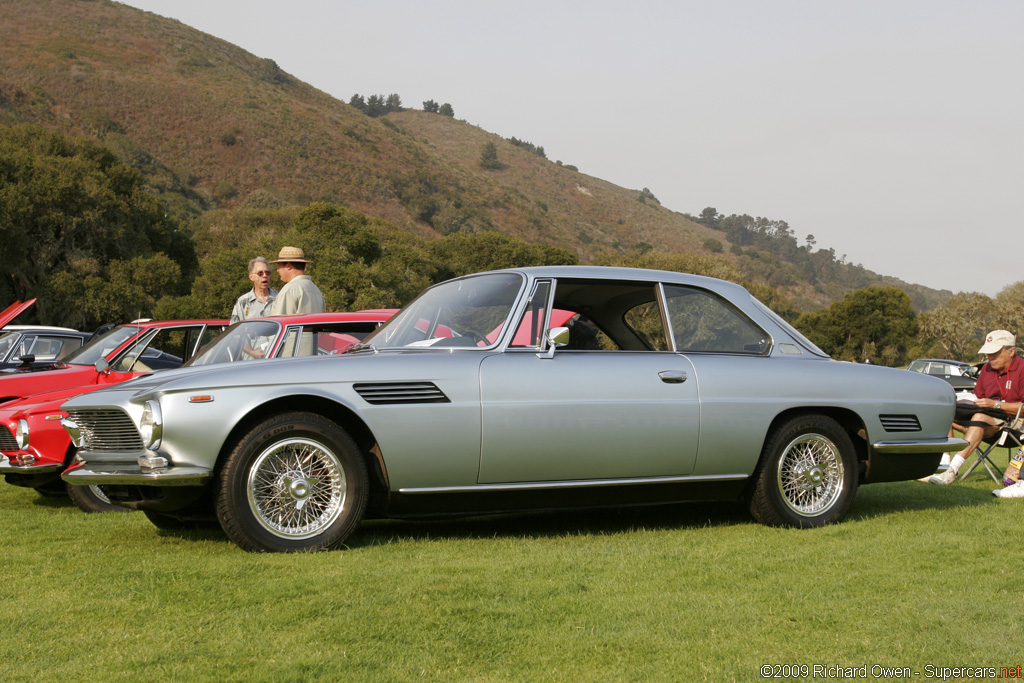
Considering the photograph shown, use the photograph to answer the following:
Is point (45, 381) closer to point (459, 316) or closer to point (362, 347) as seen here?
point (362, 347)

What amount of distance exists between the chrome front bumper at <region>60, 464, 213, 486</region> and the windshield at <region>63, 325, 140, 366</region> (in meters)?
4.25

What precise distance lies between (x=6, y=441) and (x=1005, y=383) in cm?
904

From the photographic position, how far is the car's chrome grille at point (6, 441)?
23.7ft

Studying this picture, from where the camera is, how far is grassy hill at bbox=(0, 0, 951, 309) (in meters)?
91.1

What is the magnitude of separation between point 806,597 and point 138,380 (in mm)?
3973

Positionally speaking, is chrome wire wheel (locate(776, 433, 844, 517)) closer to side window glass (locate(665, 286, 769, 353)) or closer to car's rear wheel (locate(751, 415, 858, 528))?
car's rear wheel (locate(751, 415, 858, 528))

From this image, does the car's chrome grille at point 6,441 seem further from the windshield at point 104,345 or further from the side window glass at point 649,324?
the side window glass at point 649,324

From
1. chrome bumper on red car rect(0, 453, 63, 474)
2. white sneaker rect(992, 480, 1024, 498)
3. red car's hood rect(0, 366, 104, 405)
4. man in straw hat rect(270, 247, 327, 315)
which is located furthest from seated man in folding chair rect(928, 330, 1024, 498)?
red car's hood rect(0, 366, 104, 405)

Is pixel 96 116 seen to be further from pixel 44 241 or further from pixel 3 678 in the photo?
pixel 3 678

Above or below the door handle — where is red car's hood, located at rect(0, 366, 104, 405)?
below

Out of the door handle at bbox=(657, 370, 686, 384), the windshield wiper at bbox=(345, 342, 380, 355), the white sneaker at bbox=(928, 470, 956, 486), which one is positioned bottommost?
the white sneaker at bbox=(928, 470, 956, 486)

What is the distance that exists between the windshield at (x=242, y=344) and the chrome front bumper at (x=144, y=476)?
204cm

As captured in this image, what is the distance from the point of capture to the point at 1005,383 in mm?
9109

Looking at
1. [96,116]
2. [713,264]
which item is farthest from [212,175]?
[713,264]
